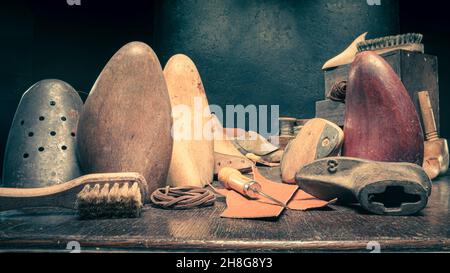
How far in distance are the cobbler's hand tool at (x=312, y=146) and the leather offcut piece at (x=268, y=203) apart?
0.52ft

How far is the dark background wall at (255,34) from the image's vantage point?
116 inches

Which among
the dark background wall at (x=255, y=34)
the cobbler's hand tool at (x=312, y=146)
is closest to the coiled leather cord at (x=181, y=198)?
the cobbler's hand tool at (x=312, y=146)

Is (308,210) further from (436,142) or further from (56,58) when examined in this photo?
(56,58)

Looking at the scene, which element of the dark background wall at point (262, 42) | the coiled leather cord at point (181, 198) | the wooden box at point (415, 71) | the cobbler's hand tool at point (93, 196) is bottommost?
the coiled leather cord at point (181, 198)

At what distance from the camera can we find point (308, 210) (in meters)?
0.86

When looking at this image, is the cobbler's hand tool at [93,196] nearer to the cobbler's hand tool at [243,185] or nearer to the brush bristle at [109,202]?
the brush bristle at [109,202]

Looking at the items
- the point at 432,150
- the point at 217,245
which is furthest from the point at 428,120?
the point at 217,245

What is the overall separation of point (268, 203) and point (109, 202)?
16.3 inches

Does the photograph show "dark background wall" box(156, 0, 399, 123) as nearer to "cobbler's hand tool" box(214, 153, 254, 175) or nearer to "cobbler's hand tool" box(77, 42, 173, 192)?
"cobbler's hand tool" box(214, 153, 254, 175)

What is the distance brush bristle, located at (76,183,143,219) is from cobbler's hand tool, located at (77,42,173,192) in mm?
148

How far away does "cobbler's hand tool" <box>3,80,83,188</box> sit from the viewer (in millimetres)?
953

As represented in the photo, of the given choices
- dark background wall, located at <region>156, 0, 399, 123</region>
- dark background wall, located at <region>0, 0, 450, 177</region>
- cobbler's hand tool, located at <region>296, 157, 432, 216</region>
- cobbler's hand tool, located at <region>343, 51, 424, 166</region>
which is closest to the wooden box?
cobbler's hand tool, located at <region>343, 51, 424, 166</region>

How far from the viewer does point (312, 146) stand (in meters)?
1.18
